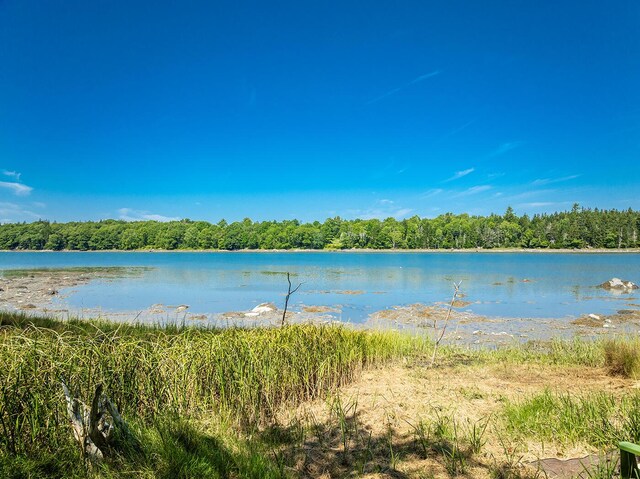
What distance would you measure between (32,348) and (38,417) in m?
0.73

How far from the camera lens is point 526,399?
5.88 metres

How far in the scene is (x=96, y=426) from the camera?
328 centimetres

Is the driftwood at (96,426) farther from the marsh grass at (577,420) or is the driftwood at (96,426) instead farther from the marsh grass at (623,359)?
the marsh grass at (623,359)

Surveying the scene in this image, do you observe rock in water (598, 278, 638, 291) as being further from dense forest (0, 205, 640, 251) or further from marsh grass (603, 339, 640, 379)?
dense forest (0, 205, 640, 251)

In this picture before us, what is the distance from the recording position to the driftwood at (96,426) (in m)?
3.27

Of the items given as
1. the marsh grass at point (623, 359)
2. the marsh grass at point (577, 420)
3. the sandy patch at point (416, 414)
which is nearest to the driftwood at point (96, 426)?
the sandy patch at point (416, 414)

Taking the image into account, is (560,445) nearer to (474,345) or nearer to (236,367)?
(236,367)

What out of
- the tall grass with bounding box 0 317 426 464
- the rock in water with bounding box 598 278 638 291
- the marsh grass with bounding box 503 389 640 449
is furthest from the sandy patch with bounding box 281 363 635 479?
the rock in water with bounding box 598 278 638 291

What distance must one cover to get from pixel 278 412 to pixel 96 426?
124 inches

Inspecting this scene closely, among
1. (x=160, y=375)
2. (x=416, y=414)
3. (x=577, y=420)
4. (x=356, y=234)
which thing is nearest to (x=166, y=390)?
(x=160, y=375)

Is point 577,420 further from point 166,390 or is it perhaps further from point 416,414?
point 166,390

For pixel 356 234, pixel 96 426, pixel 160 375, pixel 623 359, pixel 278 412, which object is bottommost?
pixel 278 412

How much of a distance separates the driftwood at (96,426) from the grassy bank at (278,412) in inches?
4.8

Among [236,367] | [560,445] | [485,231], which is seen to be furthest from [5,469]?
[485,231]
